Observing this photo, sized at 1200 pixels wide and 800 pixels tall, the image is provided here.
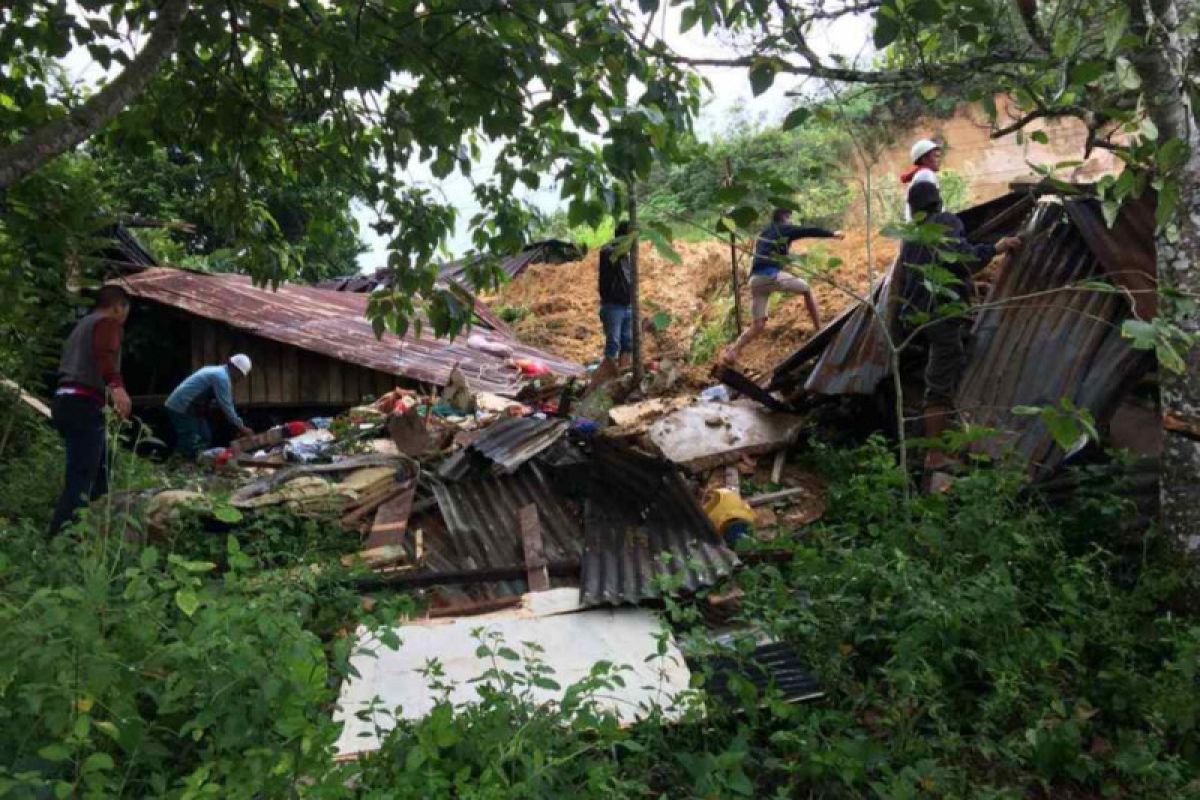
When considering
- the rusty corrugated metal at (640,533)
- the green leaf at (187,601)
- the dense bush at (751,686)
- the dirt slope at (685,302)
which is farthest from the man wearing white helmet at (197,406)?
the green leaf at (187,601)

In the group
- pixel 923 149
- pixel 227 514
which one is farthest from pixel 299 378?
pixel 227 514

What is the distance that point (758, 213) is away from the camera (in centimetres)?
300

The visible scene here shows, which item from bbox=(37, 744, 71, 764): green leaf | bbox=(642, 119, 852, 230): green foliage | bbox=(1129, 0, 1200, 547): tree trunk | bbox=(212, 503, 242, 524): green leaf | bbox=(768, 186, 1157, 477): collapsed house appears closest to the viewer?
bbox=(37, 744, 71, 764): green leaf

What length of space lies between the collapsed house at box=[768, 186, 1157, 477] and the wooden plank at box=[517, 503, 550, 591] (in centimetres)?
228

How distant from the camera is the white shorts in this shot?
7.36 meters

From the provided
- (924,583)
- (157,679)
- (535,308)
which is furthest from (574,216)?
(535,308)

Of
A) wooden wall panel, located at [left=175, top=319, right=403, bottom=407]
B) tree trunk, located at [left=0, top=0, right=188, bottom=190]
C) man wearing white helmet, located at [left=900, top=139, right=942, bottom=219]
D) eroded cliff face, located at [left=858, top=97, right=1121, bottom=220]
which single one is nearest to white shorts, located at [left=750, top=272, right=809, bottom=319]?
man wearing white helmet, located at [left=900, top=139, right=942, bottom=219]

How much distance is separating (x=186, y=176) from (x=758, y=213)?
59.0ft

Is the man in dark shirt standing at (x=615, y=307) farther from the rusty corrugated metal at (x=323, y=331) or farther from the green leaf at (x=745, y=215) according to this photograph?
the green leaf at (x=745, y=215)

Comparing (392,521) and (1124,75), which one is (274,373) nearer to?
(392,521)

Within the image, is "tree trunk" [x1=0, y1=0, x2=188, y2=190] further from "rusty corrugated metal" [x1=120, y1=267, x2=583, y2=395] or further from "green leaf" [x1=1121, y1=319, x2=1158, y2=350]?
"rusty corrugated metal" [x1=120, y1=267, x2=583, y2=395]

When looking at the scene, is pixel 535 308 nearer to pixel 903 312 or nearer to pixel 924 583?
pixel 903 312

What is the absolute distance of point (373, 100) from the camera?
Answer: 14.8ft

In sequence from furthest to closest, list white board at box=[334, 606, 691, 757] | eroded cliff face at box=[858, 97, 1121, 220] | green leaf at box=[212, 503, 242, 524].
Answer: eroded cliff face at box=[858, 97, 1121, 220], white board at box=[334, 606, 691, 757], green leaf at box=[212, 503, 242, 524]
